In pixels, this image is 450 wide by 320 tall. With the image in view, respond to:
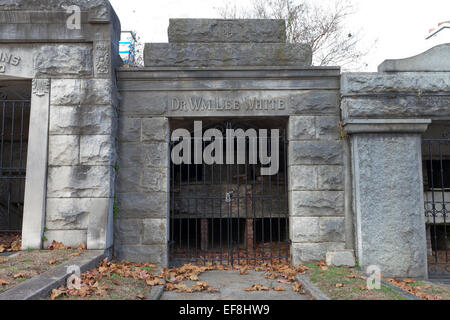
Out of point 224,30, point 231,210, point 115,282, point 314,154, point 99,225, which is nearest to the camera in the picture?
point 115,282

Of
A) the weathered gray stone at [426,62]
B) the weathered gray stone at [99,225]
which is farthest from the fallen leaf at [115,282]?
the weathered gray stone at [426,62]

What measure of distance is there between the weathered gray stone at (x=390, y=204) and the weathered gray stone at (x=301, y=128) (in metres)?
0.73

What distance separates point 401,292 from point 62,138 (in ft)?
17.5

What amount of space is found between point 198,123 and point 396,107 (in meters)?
3.39

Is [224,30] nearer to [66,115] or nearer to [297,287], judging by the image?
[66,115]

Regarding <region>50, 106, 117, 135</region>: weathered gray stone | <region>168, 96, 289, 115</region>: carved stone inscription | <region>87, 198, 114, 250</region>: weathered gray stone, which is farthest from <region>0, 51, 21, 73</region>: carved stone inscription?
<region>87, 198, 114, 250</region>: weathered gray stone

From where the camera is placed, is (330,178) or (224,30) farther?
(224,30)

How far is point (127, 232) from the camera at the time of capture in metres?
5.88

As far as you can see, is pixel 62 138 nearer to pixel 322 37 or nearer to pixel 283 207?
pixel 283 207

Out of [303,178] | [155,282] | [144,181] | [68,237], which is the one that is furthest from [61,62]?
[303,178]

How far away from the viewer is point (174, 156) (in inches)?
258

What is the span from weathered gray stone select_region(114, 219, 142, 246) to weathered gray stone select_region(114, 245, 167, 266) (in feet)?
0.26

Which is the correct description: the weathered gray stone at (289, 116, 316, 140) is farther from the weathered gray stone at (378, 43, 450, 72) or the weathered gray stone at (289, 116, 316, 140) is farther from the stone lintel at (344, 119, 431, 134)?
the weathered gray stone at (378, 43, 450, 72)

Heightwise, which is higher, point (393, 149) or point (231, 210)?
point (393, 149)
